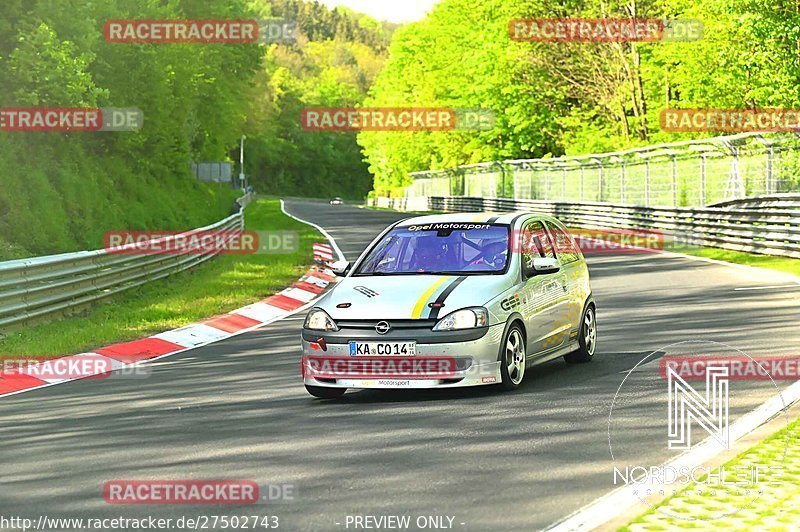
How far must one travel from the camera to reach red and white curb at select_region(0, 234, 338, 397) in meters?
13.5

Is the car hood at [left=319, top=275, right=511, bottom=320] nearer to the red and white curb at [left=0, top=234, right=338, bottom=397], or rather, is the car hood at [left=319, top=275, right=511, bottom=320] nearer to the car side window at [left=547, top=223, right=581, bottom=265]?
the car side window at [left=547, top=223, right=581, bottom=265]

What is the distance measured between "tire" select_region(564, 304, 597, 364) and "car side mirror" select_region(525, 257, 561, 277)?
1.20 meters

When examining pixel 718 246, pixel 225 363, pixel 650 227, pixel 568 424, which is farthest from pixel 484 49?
pixel 568 424

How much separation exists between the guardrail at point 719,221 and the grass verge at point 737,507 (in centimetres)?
2115

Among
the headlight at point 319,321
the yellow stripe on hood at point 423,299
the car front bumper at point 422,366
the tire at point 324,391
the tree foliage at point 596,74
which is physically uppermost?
the tree foliage at point 596,74

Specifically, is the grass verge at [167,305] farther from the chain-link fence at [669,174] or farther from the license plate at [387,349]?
the chain-link fence at [669,174]

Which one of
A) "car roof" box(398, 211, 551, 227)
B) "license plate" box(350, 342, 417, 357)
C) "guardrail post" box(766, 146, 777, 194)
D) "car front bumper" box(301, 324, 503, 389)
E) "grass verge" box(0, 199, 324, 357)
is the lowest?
"grass verge" box(0, 199, 324, 357)

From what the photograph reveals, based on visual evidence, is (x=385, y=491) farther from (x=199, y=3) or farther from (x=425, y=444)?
(x=199, y=3)

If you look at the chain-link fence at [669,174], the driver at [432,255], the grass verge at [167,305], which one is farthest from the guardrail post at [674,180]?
the driver at [432,255]

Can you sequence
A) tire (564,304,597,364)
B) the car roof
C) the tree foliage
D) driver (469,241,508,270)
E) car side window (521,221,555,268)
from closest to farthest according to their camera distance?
1. driver (469,241,508,270)
2. car side window (521,221,555,268)
3. the car roof
4. tire (564,304,597,364)
5. the tree foliage

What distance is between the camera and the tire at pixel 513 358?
10.7m

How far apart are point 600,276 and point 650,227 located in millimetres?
14951

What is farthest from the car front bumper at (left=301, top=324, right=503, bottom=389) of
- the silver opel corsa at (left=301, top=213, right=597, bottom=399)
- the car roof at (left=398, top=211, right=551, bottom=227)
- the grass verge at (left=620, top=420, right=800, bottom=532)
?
the grass verge at (left=620, top=420, right=800, bottom=532)

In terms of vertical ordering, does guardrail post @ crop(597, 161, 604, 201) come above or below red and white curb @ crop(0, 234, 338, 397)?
above
